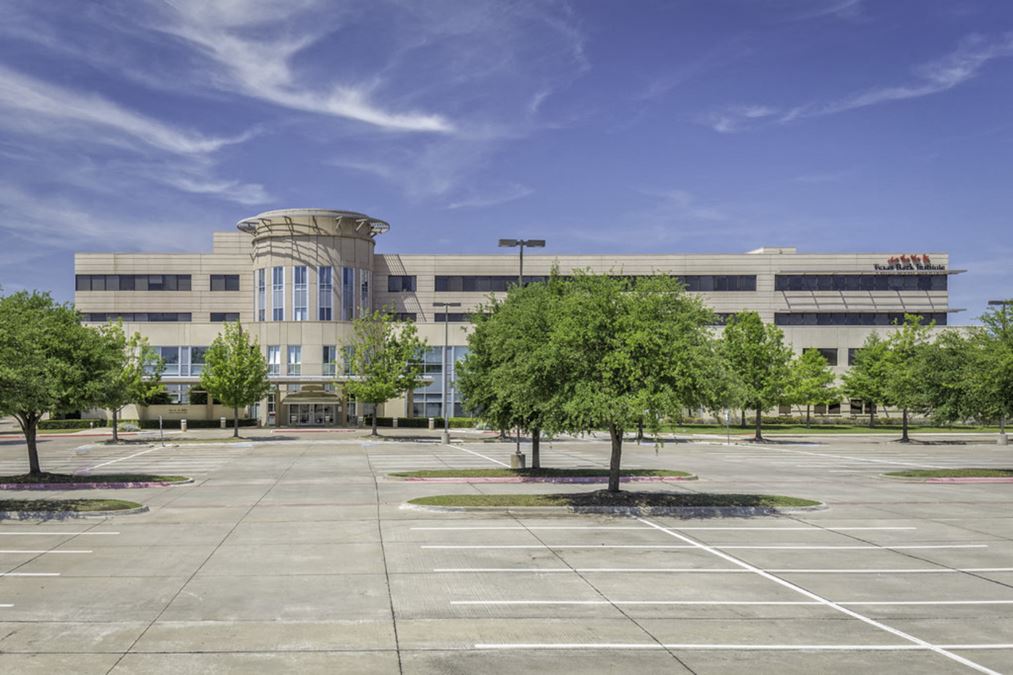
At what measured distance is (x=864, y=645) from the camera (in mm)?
12188

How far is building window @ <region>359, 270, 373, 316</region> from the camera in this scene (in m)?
79.8

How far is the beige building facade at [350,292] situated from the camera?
74188mm

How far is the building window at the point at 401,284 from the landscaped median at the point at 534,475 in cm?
5038

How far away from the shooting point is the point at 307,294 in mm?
77250

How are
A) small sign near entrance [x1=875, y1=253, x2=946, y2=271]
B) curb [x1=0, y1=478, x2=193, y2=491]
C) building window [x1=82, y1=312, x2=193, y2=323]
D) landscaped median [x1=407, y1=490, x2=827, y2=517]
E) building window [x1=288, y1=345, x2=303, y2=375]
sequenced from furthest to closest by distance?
small sign near entrance [x1=875, y1=253, x2=946, y2=271], building window [x1=82, y1=312, x2=193, y2=323], building window [x1=288, y1=345, x2=303, y2=375], curb [x1=0, y1=478, x2=193, y2=491], landscaped median [x1=407, y1=490, x2=827, y2=517]

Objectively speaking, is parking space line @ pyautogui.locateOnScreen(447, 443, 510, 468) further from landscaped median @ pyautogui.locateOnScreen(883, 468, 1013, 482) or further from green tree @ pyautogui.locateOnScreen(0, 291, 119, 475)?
green tree @ pyautogui.locateOnScreen(0, 291, 119, 475)

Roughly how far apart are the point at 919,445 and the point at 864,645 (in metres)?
52.8

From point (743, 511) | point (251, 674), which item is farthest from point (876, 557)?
point (251, 674)

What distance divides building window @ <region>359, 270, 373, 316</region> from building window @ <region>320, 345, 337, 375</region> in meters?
7.27

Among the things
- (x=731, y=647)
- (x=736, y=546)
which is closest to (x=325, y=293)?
(x=736, y=546)

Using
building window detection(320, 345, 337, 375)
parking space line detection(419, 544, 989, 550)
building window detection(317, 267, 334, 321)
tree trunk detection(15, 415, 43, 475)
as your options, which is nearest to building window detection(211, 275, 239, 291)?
building window detection(317, 267, 334, 321)

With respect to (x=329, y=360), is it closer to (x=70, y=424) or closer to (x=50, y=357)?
(x=70, y=424)

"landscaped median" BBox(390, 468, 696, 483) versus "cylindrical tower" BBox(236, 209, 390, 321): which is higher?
"cylindrical tower" BBox(236, 209, 390, 321)

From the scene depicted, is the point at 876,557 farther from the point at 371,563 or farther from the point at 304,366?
the point at 304,366
